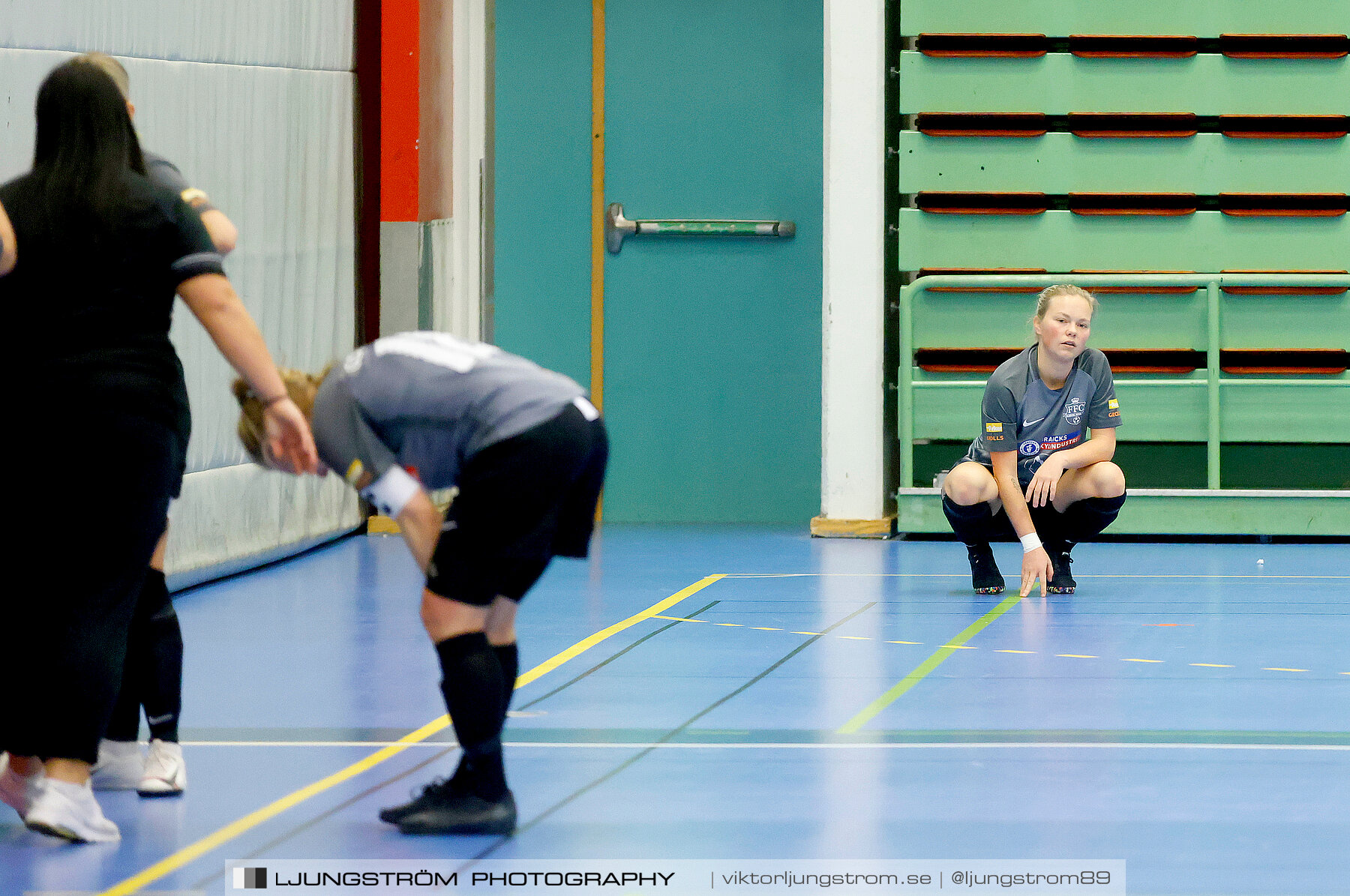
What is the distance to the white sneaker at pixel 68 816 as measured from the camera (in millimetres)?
3338

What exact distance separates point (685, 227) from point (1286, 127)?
3.10 metres

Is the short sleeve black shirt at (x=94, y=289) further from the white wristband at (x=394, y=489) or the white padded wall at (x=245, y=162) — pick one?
the white padded wall at (x=245, y=162)

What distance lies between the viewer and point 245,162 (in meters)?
7.60

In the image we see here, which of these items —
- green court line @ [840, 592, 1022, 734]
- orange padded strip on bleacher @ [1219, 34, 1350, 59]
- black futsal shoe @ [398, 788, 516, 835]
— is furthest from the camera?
orange padded strip on bleacher @ [1219, 34, 1350, 59]

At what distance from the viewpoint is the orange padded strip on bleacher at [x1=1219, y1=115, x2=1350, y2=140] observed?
8773mm

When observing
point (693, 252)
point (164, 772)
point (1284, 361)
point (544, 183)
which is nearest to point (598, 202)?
point (544, 183)

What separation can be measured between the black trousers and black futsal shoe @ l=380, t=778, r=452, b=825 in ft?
1.89

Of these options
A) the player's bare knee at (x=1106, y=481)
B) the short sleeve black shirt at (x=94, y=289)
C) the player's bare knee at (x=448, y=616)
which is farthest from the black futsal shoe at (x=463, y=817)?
the player's bare knee at (x=1106, y=481)

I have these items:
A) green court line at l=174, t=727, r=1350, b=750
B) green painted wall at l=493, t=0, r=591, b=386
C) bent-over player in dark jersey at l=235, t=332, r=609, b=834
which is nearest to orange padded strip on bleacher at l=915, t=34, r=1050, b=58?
green painted wall at l=493, t=0, r=591, b=386

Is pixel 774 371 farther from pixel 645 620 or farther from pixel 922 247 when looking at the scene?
pixel 645 620

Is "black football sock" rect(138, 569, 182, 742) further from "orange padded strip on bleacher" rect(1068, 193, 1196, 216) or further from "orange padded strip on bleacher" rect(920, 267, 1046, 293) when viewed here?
"orange padded strip on bleacher" rect(1068, 193, 1196, 216)

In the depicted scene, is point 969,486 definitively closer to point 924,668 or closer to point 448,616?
point 924,668

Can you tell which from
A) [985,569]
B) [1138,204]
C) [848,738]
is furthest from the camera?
[1138,204]

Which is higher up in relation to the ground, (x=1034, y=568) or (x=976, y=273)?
(x=976, y=273)
